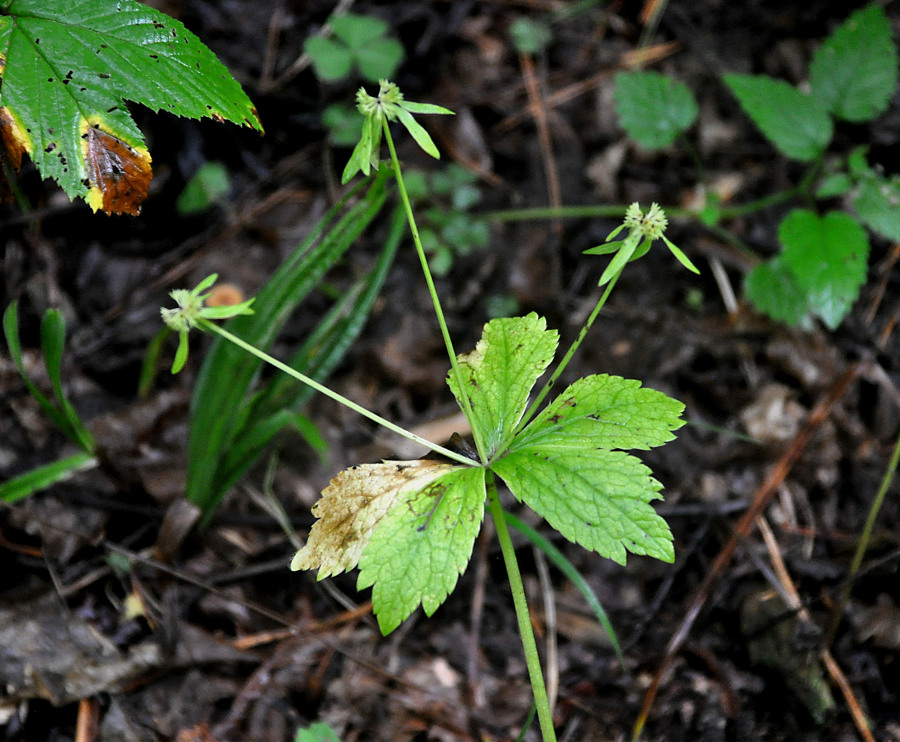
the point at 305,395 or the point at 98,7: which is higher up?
the point at 98,7

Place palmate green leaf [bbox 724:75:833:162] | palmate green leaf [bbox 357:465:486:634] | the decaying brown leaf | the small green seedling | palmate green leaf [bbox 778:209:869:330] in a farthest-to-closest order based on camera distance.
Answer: the small green seedling < palmate green leaf [bbox 724:75:833:162] < palmate green leaf [bbox 778:209:869:330] < the decaying brown leaf < palmate green leaf [bbox 357:465:486:634]

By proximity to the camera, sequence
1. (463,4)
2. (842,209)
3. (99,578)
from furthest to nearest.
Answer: (463,4), (842,209), (99,578)

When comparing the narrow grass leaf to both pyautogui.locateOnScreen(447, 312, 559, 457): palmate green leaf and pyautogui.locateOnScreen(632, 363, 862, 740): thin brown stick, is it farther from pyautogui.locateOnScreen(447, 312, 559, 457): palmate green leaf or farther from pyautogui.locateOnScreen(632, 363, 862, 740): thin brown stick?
pyautogui.locateOnScreen(632, 363, 862, 740): thin brown stick

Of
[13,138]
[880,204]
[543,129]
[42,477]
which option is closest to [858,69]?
[880,204]

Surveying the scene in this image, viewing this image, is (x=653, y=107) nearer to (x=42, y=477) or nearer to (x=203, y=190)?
(x=203, y=190)

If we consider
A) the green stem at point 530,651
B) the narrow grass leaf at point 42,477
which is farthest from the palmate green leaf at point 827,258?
the narrow grass leaf at point 42,477

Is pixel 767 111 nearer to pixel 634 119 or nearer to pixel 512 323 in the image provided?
pixel 634 119

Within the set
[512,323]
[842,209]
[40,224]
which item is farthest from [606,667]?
[40,224]

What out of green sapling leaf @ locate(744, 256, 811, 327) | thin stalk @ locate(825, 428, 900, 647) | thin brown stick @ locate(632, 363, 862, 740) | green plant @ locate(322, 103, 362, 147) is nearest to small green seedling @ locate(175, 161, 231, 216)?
green plant @ locate(322, 103, 362, 147)
